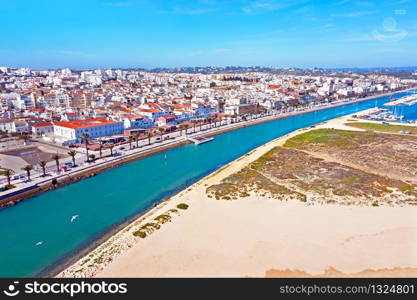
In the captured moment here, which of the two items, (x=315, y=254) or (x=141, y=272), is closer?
(x=141, y=272)

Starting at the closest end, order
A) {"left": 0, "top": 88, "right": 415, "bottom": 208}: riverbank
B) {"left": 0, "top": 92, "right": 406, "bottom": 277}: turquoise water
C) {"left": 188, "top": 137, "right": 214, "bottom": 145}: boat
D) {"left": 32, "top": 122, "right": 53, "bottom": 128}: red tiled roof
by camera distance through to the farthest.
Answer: {"left": 0, "top": 92, "right": 406, "bottom": 277}: turquoise water, {"left": 0, "top": 88, "right": 415, "bottom": 208}: riverbank, {"left": 188, "top": 137, "right": 214, "bottom": 145}: boat, {"left": 32, "top": 122, "right": 53, "bottom": 128}: red tiled roof

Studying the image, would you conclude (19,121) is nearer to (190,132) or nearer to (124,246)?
(190,132)

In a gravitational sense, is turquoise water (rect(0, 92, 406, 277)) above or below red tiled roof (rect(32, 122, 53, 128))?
below

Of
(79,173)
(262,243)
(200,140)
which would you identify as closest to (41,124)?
(79,173)

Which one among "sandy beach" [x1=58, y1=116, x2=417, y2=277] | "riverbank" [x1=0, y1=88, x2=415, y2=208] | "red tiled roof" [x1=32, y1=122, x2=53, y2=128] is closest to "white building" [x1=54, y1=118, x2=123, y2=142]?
"red tiled roof" [x1=32, y1=122, x2=53, y2=128]

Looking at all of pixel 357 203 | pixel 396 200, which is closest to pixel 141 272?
pixel 357 203

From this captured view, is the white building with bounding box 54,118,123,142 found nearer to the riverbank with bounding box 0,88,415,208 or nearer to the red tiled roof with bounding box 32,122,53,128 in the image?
the red tiled roof with bounding box 32,122,53,128
